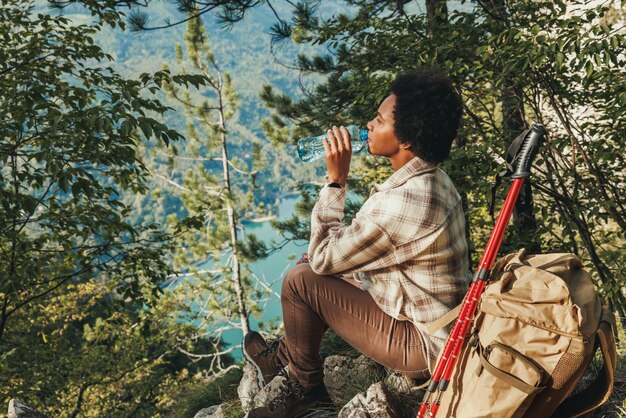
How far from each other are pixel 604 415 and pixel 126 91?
11.1 feet

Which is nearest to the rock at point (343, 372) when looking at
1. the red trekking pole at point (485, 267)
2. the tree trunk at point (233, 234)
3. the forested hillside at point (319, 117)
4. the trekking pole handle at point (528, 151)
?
the forested hillside at point (319, 117)

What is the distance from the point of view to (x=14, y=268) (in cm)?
525

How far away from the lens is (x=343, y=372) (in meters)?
3.50

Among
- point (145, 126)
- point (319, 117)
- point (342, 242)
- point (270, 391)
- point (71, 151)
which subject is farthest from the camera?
point (319, 117)

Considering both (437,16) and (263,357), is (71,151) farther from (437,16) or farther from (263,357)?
(437,16)

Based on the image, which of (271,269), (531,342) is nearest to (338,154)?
(531,342)

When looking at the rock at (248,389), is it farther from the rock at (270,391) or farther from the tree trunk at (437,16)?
the tree trunk at (437,16)

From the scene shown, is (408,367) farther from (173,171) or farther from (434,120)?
(173,171)

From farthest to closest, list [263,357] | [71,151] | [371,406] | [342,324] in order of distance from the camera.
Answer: [71,151]
[263,357]
[371,406]
[342,324]

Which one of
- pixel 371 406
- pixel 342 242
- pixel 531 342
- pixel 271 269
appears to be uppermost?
pixel 342 242

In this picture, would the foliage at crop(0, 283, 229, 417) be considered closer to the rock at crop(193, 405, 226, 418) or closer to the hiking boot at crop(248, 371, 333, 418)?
the rock at crop(193, 405, 226, 418)

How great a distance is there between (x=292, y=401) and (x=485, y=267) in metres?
1.33

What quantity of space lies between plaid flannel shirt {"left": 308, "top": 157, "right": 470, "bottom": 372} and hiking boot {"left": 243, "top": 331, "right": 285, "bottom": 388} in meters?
1.07

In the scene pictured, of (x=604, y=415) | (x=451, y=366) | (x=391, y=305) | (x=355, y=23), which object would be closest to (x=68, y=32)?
(x=355, y=23)
